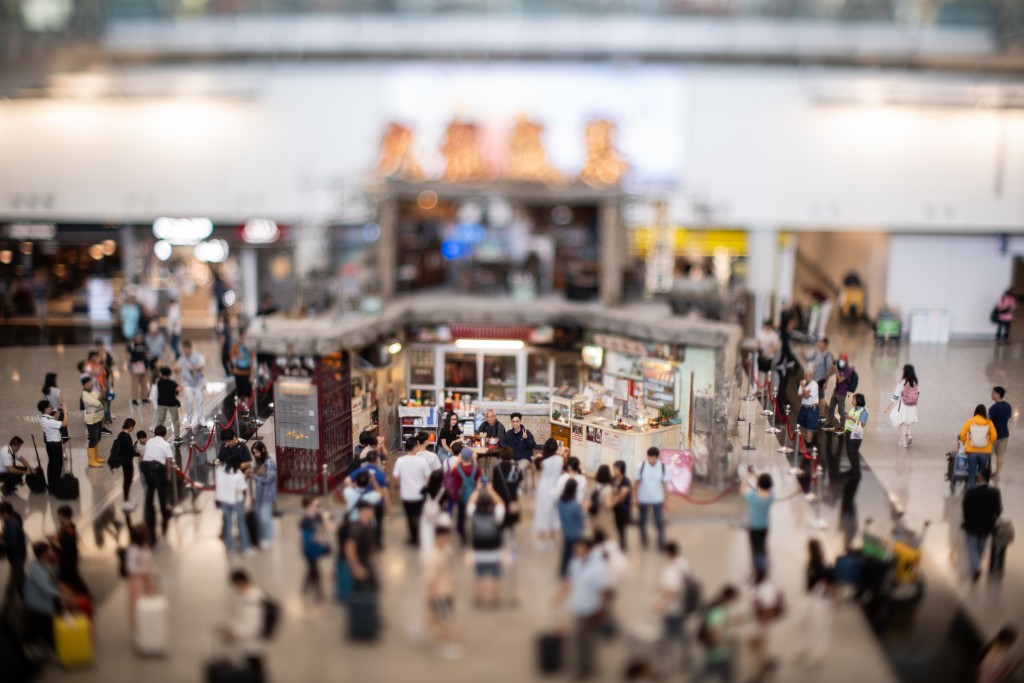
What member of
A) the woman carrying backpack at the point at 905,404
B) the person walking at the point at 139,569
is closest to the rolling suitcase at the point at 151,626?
the person walking at the point at 139,569

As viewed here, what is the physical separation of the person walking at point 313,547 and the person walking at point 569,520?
10.1 feet

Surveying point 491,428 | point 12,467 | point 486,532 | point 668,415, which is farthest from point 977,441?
point 12,467

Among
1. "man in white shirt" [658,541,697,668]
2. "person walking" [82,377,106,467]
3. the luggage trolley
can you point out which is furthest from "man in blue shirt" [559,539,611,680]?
"person walking" [82,377,106,467]

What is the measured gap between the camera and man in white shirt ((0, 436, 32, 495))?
14.9 metres

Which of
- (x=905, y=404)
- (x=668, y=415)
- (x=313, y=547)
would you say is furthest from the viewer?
(x=905, y=404)

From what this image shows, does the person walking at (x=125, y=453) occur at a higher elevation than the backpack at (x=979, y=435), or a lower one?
lower

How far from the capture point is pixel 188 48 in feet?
93.4

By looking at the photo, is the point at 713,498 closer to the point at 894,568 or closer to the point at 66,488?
the point at 894,568

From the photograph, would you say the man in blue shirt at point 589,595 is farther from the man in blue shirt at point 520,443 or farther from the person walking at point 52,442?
the person walking at point 52,442

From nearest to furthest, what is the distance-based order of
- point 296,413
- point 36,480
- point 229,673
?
point 229,673 < point 36,480 < point 296,413

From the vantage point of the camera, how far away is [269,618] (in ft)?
35.4

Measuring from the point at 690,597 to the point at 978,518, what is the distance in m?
4.77

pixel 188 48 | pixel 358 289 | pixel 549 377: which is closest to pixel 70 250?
pixel 188 48

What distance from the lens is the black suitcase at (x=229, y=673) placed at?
10078 millimetres
